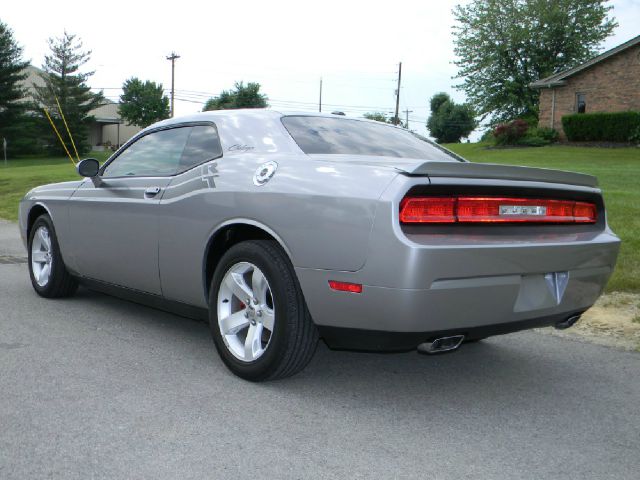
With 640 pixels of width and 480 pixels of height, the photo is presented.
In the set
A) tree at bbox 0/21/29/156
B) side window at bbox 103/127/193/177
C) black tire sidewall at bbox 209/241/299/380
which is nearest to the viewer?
black tire sidewall at bbox 209/241/299/380

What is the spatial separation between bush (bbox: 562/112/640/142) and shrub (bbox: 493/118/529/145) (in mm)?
2135

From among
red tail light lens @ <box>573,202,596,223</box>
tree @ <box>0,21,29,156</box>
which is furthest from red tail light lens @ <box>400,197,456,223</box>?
tree @ <box>0,21,29,156</box>

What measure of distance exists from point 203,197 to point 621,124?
3194 centimetres

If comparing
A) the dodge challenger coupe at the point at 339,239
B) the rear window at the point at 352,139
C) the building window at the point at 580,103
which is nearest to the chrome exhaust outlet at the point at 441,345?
the dodge challenger coupe at the point at 339,239

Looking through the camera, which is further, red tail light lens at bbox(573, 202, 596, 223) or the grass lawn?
the grass lawn

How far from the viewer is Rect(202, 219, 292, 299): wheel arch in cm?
378

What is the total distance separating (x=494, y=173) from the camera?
3.39m

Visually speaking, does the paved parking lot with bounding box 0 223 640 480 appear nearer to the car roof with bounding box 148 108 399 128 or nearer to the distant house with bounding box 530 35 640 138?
the car roof with bounding box 148 108 399 128

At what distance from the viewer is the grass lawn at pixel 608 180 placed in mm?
7227

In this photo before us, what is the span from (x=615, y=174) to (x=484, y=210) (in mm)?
17051

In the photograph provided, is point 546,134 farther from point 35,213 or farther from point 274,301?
point 274,301

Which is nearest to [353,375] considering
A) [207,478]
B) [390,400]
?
[390,400]

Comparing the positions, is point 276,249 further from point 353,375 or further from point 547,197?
point 547,197

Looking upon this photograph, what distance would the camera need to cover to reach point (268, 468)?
9.04 feet
